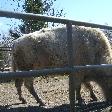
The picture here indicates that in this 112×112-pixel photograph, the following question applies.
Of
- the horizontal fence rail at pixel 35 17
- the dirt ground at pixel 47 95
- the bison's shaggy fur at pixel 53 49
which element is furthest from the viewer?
the bison's shaggy fur at pixel 53 49

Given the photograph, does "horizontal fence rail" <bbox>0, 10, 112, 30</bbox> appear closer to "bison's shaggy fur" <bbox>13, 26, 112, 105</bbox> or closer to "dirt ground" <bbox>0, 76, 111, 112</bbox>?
"dirt ground" <bbox>0, 76, 111, 112</bbox>

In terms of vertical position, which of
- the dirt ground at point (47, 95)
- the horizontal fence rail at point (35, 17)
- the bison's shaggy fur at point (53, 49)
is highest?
the horizontal fence rail at point (35, 17)

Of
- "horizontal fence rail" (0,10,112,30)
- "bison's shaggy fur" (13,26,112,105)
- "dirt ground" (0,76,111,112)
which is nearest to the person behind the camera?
"horizontal fence rail" (0,10,112,30)

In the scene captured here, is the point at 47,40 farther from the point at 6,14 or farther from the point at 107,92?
the point at 6,14

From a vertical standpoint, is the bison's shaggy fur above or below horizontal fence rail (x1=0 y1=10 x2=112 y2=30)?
below

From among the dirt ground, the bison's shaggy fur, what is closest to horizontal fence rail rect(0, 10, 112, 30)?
the dirt ground

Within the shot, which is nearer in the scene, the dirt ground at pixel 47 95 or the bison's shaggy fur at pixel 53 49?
the dirt ground at pixel 47 95

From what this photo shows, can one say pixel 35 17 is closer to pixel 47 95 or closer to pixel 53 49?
pixel 53 49

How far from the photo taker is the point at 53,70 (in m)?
3.37

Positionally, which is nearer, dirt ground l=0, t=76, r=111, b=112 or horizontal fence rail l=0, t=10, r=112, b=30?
horizontal fence rail l=0, t=10, r=112, b=30

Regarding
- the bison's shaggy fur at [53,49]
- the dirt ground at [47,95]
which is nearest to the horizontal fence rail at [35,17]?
the dirt ground at [47,95]

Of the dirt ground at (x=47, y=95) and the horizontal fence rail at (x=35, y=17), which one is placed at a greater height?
the horizontal fence rail at (x=35, y=17)

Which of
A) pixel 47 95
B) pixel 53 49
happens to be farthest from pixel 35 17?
pixel 47 95

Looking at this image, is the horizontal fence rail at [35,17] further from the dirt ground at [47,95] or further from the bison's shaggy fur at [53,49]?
the bison's shaggy fur at [53,49]
